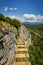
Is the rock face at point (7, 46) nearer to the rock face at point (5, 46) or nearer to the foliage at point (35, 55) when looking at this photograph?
the rock face at point (5, 46)

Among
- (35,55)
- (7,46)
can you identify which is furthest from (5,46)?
(35,55)

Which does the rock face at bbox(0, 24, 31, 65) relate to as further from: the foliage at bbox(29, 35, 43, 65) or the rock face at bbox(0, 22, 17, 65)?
the foliage at bbox(29, 35, 43, 65)

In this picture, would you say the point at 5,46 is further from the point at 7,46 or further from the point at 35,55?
the point at 35,55

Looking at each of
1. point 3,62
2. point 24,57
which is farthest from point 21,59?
point 3,62

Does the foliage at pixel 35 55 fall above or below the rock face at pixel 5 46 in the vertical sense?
below

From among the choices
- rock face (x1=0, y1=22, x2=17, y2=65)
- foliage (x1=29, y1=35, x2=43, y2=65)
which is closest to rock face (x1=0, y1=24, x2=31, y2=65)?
rock face (x1=0, y1=22, x2=17, y2=65)

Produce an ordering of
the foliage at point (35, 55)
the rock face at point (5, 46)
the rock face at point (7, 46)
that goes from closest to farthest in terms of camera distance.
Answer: the rock face at point (5, 46)
the rock face at point (7, 46)
the foliage at point (35, 55)

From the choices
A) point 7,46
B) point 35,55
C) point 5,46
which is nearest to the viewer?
point 5,46

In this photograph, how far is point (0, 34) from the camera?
31.6 feet

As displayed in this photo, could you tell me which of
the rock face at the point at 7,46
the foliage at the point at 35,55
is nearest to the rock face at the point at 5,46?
the rock face at the point at 7,46

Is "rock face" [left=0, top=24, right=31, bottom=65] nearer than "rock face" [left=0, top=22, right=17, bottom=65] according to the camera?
No

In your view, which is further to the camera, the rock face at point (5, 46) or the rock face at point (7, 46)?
the rock face at point (7, 46)

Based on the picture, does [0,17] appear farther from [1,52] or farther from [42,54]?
[42,54]

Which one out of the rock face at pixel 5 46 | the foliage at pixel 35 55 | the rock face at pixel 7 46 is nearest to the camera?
the rock face at pixel 5 46
